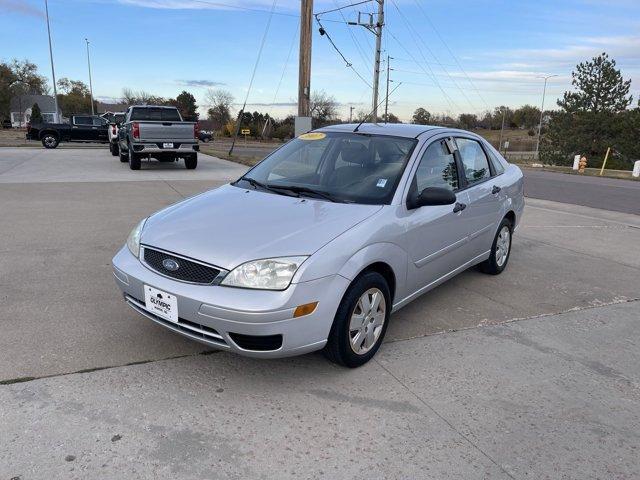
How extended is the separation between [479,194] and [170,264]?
9.89 feet

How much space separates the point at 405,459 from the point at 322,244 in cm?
125

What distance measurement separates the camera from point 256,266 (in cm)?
295

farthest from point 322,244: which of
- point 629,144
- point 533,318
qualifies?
point 629,144

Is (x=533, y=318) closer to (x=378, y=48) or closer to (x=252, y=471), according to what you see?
(x=252, y=471)

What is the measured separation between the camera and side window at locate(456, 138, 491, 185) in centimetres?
480

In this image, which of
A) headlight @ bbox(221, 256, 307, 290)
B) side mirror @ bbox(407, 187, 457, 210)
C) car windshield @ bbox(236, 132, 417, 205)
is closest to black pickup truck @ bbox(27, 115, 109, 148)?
car windshield @ bbox(236, 132, 417, 205)

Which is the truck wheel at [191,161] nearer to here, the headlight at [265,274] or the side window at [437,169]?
the side window at [437,169]

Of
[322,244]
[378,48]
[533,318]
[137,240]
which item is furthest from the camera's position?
[378,48]

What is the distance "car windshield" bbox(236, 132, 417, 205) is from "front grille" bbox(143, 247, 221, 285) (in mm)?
1130

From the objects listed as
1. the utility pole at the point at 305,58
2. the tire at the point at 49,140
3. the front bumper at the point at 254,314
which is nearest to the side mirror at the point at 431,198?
the front bumper at the point at 254,314

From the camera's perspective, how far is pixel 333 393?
315 cm

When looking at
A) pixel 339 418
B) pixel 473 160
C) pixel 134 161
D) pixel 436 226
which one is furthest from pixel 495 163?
pixel 134 161

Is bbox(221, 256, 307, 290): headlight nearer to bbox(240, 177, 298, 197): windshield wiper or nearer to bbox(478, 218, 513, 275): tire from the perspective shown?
bbox(240, 177, 298, 197): windshield wiper

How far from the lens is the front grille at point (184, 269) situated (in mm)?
2998
